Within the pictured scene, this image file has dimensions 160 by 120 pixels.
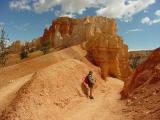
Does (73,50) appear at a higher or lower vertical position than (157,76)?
higher

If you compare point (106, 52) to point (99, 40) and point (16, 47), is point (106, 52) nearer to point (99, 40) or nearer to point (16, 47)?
point (99, 40)

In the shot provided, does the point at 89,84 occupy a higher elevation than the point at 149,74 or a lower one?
lower

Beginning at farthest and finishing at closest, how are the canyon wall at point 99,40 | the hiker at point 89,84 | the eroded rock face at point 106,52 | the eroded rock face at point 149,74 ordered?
the canyon wall at point 99,40 < the eroded rock face at point 106,52 < the hiker at point 89,84 < the eroded rock face at point 149,74

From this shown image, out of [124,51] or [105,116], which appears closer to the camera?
[105,116]

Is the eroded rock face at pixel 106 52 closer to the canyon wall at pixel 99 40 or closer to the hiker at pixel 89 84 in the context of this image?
the canyon wall at pixel 99 40

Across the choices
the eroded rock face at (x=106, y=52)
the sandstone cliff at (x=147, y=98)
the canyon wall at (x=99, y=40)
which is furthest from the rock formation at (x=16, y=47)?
the sandstone cliff at (x=147, y=98)

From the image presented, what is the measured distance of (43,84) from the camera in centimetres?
1883

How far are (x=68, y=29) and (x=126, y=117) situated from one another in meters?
65.3

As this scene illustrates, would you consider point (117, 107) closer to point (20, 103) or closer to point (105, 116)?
point (105, 116)

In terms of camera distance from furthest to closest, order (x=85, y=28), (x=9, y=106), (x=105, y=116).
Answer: (x=85, y=28), (x=9, y=106), (x=105, y=116)

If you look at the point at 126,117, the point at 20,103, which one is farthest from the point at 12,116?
the point at 126,117

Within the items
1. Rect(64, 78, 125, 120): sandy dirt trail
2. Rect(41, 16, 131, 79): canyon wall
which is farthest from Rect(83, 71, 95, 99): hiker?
Rect(41, 16, 131, 79): canyon wall

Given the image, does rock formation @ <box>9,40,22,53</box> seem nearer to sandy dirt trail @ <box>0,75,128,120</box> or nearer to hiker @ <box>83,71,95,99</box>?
hiker @ <box>83,71,95,99</box>

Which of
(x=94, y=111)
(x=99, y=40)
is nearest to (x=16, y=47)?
(x=99, y=40)
